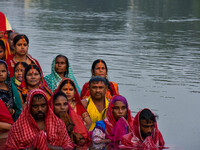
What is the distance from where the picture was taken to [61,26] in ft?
82.3

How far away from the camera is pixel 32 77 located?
728 cm

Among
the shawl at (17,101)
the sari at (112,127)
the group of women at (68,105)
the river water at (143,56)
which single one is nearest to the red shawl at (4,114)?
the group of women at (68,105)

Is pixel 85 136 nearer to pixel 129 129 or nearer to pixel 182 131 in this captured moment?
pixel 129 129

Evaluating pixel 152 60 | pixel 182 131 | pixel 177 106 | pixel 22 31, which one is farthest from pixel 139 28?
pixel 182 131

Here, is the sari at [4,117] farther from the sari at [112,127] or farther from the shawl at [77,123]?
the sari at [112,127]

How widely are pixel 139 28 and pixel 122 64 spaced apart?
A: 11.5 meters

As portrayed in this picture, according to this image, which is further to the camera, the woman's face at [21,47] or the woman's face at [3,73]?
the woman's face at [21,47]

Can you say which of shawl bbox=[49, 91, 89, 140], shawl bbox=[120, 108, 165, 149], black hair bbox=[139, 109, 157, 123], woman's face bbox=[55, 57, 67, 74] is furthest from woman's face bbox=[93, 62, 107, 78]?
black hair bbox=[139, 109, 157, 123]

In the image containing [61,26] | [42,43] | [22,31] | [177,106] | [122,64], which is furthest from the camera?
[61,26]

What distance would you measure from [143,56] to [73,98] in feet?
28.7

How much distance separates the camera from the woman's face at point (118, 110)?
6759mm

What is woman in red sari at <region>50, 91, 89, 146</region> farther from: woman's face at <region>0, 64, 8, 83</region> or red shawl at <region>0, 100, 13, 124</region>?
woman's face at <region>0, 64, 8, 83</region>

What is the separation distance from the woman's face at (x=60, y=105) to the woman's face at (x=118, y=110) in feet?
2.26

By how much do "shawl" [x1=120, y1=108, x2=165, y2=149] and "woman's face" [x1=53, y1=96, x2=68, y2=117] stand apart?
0.88m
